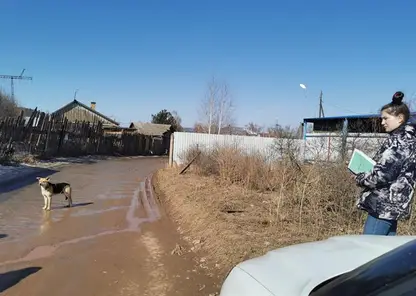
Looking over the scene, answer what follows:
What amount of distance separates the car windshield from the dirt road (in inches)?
122

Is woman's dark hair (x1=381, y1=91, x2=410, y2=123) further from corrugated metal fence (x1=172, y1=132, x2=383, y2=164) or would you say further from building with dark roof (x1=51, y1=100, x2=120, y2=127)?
building with dark roof (x1=51, y1=100, x2=120, y2=127)

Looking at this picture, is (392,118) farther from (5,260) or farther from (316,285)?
(5,260)

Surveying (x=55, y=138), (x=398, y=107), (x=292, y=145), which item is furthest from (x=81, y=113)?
A: (x=398, y=107)

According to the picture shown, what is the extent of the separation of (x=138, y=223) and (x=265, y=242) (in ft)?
11.1

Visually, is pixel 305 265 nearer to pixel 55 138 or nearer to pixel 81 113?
pixel 55 138

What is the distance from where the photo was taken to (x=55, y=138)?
2408 cm

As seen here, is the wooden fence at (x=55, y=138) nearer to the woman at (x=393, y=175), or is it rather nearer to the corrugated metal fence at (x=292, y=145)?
the corrugated metal fence at (x=292, y=145)

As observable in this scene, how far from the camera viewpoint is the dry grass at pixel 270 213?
19.4 feet

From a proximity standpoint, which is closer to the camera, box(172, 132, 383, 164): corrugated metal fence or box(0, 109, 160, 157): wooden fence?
box(172, 132, 383, 164): corrugated metal fence

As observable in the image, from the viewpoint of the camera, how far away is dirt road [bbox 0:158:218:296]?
4762 millimetres

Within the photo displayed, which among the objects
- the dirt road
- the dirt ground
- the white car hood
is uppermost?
the white car hood

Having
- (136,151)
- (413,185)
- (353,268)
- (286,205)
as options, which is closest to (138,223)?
(286,205)

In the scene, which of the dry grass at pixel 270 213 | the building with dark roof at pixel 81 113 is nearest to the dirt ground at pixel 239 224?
the dry grass at pixel 270 213

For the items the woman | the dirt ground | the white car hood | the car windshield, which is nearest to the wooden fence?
the dirt ground
